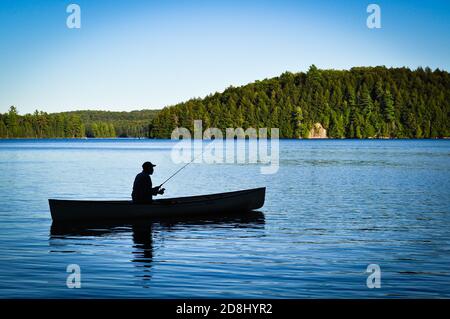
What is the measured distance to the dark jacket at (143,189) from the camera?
2271 centimetres

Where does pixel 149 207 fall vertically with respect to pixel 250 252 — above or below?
above

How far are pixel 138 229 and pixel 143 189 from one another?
1662 mm

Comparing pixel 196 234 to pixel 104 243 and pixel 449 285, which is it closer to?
pixel 104 243

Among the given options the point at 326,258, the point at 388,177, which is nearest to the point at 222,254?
the point at 326,258

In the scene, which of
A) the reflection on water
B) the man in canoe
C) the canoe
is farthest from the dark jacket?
the reflection on water

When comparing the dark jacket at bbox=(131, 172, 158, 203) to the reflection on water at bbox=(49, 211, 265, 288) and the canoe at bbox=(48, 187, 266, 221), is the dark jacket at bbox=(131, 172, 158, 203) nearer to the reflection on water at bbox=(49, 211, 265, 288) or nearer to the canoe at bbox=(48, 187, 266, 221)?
the canoe at bbox=(48, 187, 266, 221)

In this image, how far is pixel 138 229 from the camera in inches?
875

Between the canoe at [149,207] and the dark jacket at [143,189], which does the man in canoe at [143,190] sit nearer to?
the dark jacket at [143,189]

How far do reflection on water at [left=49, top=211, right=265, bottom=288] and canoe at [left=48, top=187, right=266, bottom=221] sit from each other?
0.28m

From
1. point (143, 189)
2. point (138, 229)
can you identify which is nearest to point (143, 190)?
point (143, 189)

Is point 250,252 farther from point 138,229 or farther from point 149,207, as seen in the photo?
point 149,207

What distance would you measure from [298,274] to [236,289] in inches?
85.7

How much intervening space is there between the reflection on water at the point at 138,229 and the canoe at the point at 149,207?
0.92 feet

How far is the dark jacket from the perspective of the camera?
74.5 feet
